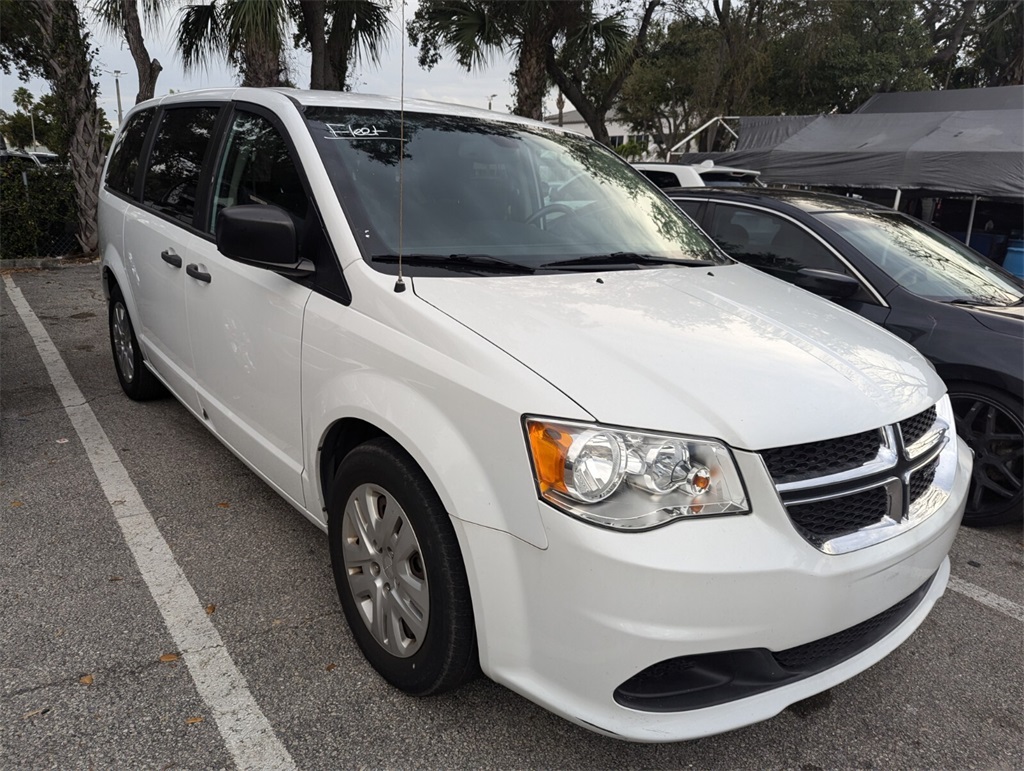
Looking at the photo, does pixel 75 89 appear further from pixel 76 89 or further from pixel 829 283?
pixel 829 283

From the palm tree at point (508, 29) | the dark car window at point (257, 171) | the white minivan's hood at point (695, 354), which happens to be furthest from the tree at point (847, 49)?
the white minivan's hood at point (695, 354)

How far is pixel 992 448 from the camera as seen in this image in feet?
12.3

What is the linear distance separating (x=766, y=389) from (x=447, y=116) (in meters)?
1.86

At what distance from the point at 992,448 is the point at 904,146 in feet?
27.2

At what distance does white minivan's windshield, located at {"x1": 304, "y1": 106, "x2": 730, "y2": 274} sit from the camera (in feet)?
8.14

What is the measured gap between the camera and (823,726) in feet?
7.38

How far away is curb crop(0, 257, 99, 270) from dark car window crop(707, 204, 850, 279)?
935 centimetres

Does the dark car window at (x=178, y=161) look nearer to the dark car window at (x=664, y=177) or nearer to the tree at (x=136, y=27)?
the dark car window at (x=664, y=177)

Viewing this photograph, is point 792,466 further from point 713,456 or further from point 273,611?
point 273,611

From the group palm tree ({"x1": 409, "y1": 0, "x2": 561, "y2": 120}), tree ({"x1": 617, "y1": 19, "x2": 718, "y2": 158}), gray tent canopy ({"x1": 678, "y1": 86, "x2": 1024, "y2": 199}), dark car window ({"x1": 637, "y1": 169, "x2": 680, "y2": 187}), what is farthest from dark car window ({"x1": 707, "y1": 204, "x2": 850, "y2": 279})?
tree ({"x1": 617, "y1": 19, "x2": 718, "y2": 158})

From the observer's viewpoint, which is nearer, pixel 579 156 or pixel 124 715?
pixel 124 715

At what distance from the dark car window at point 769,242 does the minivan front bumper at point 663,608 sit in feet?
9.18

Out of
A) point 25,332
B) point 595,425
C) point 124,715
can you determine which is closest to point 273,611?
point 124,715

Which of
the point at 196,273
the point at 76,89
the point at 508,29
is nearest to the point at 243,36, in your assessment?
the point at 76,89
